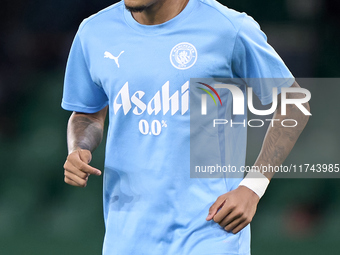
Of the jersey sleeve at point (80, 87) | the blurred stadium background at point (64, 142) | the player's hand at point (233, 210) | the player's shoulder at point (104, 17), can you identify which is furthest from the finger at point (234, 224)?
the blurred stadium background at point (64, 142)

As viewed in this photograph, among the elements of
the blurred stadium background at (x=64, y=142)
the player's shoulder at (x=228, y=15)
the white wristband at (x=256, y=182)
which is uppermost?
the player's shoulder at (x=228, y=15)

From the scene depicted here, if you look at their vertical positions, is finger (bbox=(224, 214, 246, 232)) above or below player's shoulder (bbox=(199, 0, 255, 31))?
below

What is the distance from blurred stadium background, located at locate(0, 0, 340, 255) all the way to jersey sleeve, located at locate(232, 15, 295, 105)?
2.42 m

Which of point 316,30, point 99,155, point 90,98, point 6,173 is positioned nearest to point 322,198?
point 316,30

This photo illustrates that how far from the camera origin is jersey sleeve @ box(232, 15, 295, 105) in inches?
70.6

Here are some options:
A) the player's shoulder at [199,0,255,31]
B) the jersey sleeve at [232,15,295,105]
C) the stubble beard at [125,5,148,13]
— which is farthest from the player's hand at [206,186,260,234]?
the stubble beard at [125,5,148,13]

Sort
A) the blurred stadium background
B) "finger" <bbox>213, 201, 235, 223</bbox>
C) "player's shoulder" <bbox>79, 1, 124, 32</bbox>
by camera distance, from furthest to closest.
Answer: the blurred stadium background
"player's shoulder" <bbox>79, 1, 124, 32</bbox>
"finger" <bbox>213, 201, 235, 223</bbox>

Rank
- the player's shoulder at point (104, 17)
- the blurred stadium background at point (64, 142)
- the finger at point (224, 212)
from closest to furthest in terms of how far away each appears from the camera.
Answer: the finger at point (224, 212), the player's shoulder at point (104, 17), the blurred stadium background at point (64, 142)

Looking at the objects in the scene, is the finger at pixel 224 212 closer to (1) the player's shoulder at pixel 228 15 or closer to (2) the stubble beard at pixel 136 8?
(1) the player's shoulder at pixel 228 15

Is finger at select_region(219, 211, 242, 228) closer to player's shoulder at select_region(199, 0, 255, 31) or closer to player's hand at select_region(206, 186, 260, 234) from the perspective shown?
player's hand at select_region(206, 186, 260, 234)

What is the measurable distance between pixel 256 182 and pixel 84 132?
2.23ft

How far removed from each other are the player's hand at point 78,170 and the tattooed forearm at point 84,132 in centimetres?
17

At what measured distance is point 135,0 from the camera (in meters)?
1.78

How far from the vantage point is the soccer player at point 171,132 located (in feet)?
5.83
